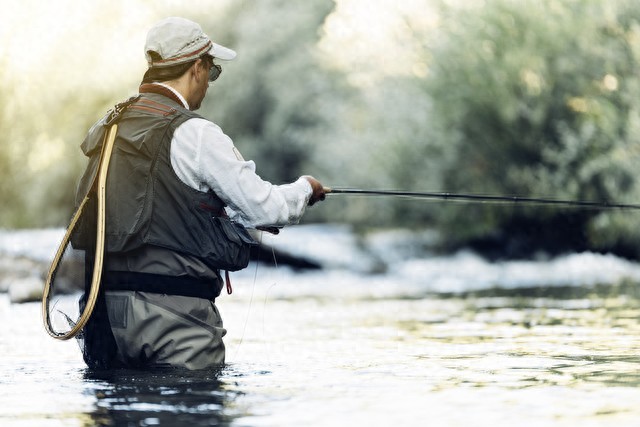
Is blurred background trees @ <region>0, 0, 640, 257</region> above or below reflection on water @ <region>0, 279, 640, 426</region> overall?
above

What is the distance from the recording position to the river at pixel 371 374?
13.4 ft

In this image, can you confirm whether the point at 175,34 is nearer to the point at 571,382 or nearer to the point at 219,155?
the point at 219,155

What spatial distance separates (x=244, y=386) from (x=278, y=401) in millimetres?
412

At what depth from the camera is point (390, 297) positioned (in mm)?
11953

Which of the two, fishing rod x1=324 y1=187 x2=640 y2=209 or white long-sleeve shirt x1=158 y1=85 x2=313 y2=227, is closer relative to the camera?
white long-sleeve shirt x1=158 y1=85 x2=313 y2=227

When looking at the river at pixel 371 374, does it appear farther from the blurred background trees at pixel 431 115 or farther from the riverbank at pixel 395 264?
the blurred background trees at pixel 431 115

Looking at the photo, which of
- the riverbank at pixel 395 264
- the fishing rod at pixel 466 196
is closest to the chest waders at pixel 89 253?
the fishing rod at pixel 466 196

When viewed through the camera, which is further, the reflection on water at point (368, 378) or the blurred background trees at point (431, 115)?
the blurred background trees at point (431, 115)

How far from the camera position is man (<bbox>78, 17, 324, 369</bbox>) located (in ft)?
15.2

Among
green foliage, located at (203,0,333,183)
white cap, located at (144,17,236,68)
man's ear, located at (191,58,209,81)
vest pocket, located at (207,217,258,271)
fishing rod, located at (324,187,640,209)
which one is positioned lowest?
vest pocket, located at (207,217,258,271)

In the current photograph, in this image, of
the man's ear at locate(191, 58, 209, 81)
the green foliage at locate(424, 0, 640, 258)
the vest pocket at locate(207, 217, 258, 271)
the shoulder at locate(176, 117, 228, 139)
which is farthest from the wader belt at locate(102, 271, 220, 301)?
the green foliage at locate(424, 0, 640, 258)

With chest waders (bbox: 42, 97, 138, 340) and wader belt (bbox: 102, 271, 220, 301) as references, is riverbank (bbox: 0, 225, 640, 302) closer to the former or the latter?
chest waders (bbox: 42, 97, 138, 340)

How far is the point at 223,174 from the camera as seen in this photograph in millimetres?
4605

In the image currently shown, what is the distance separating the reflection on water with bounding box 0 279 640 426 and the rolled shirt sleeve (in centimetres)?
66
